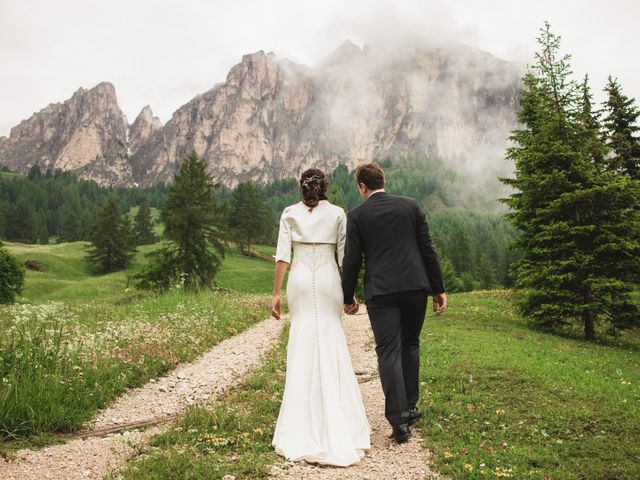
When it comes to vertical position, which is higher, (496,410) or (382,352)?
(382,352)

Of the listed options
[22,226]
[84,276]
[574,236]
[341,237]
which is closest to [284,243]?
[341,237]

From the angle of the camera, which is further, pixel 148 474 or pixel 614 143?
pixel 614 143

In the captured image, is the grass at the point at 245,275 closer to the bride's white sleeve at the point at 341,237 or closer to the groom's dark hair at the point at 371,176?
the bride's white sleeve at the point at 341,237

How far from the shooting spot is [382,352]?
235 inches

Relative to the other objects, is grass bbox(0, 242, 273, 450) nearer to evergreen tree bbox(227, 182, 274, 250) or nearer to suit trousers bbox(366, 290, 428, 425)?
suit trousers bbox(366, 290, 428, 425)

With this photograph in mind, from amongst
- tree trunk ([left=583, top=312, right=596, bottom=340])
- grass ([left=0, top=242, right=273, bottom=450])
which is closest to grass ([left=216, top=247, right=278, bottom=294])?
grass ([left=0, top=242, right=273, bottom=450])

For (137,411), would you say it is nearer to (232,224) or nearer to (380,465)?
(380,465)

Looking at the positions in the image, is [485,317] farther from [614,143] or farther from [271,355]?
[614,143]

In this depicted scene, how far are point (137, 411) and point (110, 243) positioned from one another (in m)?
64.4

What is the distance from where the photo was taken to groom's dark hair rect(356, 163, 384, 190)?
20.6ft

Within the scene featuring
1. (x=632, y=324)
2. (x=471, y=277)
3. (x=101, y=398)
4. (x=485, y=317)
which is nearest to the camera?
(x=101, y=398)

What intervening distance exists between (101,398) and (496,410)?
21.1ft

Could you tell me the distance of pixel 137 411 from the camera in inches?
304

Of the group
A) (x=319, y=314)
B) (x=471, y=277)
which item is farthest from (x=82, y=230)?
(x=319, y=314)
